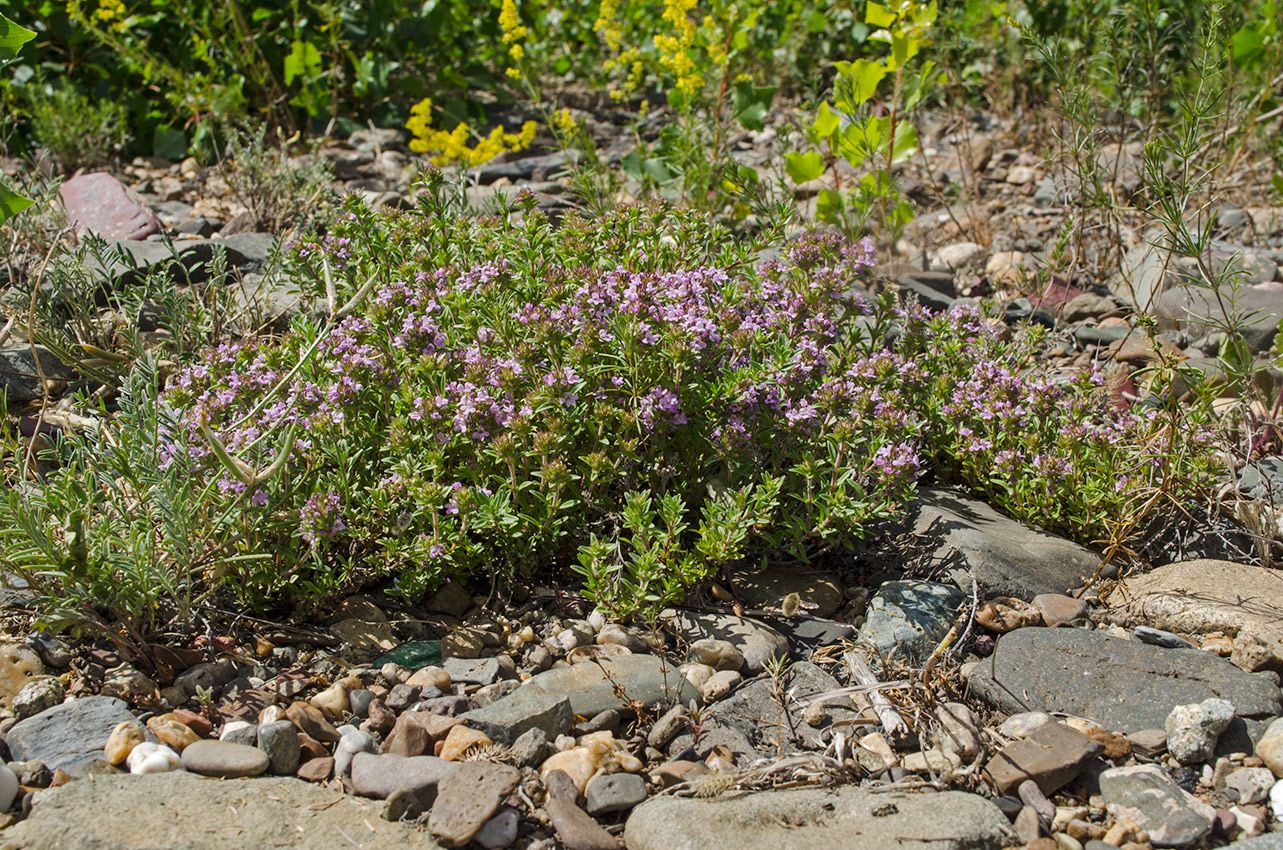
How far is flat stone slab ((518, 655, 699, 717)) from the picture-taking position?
287 cm

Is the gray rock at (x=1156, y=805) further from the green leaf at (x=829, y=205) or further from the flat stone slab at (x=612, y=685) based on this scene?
the green leaf at (x=829, y=205)

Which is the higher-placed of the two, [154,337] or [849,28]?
[849,28]

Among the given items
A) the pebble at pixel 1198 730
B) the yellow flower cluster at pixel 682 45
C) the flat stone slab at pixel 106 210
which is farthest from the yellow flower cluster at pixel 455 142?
the pebble at pixel 1198 730

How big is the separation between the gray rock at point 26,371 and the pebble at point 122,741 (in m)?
2.24

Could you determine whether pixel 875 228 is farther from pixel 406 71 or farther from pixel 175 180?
pixel 175 180

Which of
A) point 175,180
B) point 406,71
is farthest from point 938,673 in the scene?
point 406,71

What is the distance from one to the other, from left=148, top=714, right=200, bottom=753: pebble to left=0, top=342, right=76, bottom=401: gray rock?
2.20 meters

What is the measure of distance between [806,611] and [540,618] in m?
0.89

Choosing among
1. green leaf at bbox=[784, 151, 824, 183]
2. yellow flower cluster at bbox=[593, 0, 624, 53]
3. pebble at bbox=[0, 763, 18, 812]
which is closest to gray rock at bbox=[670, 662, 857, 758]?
pebble at bbox=[0, 763, 18, 812]

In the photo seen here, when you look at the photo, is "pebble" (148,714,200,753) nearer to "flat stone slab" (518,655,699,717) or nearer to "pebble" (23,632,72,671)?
"pebble" (23,632,72,671)

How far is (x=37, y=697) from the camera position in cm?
266

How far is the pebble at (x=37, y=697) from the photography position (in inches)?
104

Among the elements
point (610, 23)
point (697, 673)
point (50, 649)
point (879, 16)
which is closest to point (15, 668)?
point (50, 649)

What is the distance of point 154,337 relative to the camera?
4.70 metres
